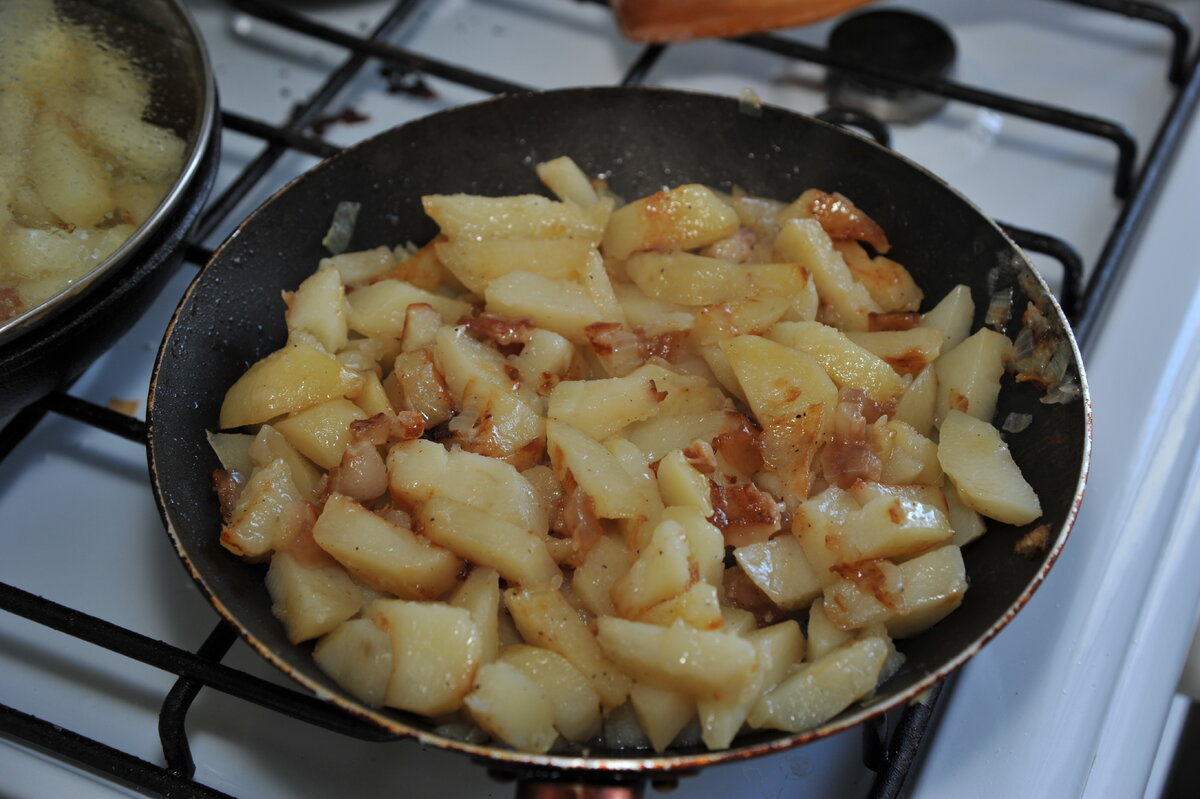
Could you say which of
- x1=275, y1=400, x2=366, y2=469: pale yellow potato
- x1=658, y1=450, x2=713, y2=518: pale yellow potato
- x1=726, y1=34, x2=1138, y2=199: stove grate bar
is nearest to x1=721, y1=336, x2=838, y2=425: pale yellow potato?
x1=658, y1=450, x2=713, y2=518: pale yellow potato

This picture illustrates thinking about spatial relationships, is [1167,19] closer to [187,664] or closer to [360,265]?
[360,265]

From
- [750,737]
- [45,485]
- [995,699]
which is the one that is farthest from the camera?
[45,485]

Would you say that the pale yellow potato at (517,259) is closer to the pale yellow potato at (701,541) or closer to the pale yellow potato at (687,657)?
the pale yellow potato at (701,541)

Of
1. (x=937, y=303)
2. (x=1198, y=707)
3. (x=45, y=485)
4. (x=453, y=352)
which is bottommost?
(x=45, y=485)

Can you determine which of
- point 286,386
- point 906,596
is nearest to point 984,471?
point 906,596

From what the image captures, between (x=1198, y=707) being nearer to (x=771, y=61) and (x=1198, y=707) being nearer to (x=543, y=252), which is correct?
(x=543, y=252)

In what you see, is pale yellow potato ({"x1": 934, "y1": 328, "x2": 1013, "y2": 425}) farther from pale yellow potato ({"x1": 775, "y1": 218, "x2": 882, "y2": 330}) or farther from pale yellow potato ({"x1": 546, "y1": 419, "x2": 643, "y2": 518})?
pale yellow potato ({"x1": 546, "y1": 419, "x2": 643, "y2": 518})

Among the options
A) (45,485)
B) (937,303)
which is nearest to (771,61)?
(937,303)

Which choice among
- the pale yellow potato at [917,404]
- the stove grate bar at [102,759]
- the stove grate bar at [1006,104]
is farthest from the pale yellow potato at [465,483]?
the stove grate bar at [1006,104]
